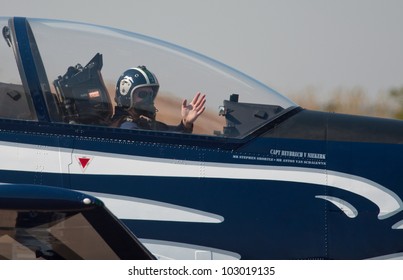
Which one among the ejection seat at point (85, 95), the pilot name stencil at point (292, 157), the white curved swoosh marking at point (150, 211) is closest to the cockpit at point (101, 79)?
the ejection seat at point (85, 95)

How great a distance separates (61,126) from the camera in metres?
4.93

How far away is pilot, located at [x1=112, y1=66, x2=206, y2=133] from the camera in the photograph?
506cm

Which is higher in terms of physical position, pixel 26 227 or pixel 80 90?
pixel 80 90

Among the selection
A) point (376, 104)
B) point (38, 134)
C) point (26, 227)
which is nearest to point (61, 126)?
point (38, 134)

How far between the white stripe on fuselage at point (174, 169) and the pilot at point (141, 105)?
261 millimetres

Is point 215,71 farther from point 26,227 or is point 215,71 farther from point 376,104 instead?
point 376,104

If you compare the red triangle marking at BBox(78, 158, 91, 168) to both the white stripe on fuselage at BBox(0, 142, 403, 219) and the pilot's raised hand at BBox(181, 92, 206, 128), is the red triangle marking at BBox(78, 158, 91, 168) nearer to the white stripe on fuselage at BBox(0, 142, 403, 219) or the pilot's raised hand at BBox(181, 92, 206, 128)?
the white stripe on fuselage at BBox(0, 142, 403, 219)

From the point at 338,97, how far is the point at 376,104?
0.65 m

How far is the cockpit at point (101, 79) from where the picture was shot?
5.04m

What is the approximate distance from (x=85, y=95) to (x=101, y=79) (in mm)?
155

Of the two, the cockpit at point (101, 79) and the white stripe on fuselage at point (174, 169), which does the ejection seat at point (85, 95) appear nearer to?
the cockpit at point (101, 79)
